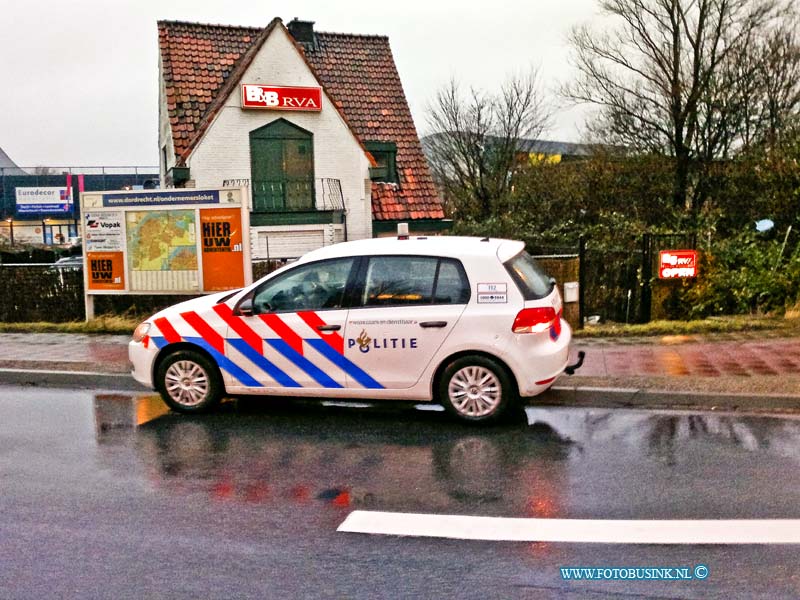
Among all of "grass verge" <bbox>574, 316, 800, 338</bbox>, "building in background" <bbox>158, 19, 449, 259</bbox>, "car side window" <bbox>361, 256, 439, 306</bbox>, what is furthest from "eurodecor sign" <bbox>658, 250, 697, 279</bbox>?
"building in background" <bbox>158, 19, 449, 259</bbox>

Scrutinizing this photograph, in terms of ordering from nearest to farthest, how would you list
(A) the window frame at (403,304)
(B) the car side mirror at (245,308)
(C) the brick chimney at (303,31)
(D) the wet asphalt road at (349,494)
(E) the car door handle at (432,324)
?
(D) the wet asphalt road at (349,494) → (E) the car door handle at (432,324) → (A) the window frame at (403,304) → (B) the car side mirror at (245,308) → (C) the brick chimney at (303,31)

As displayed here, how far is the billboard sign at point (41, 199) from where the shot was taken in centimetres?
7375

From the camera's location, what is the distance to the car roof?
24.9ft

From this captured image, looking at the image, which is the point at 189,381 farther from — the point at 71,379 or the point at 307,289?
the point at 71,379

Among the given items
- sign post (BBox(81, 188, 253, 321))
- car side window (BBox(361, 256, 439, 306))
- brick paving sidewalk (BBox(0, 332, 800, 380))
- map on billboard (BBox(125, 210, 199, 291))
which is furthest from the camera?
map on billboard (BBox(125, 210, 199, 291))

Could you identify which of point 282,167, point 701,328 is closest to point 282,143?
point 282,167

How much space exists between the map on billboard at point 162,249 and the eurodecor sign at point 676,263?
274 inches

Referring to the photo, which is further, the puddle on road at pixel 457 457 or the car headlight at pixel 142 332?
the car headlight at pixel 142 332

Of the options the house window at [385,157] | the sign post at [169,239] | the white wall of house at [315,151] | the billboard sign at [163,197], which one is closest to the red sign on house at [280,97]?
the white wall of house at [315,151]

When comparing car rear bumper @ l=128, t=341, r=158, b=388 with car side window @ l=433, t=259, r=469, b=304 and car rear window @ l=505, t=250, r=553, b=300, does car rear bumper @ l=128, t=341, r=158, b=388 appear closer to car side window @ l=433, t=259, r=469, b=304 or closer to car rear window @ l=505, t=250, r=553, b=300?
car side window @ l=433, t=259, r=469, b=304

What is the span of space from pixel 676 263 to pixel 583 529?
29.5ft

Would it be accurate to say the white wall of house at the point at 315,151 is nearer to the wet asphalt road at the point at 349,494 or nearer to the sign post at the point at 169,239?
the sign post at the point at 169,239

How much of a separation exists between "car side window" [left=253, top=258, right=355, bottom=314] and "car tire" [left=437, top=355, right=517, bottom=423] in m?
1.20

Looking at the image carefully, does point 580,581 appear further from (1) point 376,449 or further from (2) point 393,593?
(1) point 376,449
